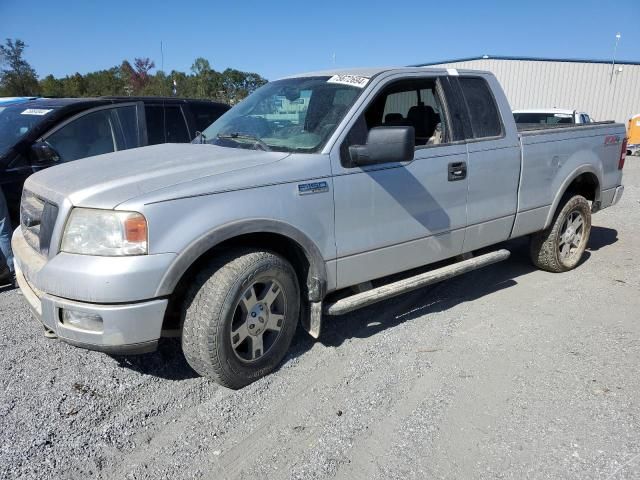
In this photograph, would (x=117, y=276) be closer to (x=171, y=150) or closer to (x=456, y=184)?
(x=171, y=150)

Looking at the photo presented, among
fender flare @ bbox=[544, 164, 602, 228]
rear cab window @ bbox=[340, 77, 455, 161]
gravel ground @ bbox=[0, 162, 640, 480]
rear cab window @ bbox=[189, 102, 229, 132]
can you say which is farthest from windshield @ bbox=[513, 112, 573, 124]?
gravel ground @ bbox=[0, 162, 640, 480]

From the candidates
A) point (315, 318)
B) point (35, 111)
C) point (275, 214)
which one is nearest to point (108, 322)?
point (275, 214)

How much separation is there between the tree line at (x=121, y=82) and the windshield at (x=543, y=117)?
23.7m

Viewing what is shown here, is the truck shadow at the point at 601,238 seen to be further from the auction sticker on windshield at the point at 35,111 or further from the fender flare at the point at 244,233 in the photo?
the auction sticker on windshield at the point at 35,111

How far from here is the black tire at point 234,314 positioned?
2.88 metres

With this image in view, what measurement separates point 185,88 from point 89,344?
46296 mm

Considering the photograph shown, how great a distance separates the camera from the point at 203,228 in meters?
2.78

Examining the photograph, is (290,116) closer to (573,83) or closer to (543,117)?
(543,117)

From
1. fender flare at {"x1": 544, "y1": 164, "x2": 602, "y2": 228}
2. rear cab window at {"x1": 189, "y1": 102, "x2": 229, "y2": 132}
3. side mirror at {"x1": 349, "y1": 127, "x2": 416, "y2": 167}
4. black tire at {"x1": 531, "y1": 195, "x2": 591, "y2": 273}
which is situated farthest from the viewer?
rear cab window at {"x1": 189, "y1": 102, "x2": 229, "y2": 132}

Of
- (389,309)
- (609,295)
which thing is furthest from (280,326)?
(609,295)

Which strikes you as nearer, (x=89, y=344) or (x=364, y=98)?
(x=89, y=344)

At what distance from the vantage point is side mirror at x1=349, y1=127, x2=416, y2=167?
3152 mm

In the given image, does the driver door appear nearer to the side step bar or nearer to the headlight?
the side step bar

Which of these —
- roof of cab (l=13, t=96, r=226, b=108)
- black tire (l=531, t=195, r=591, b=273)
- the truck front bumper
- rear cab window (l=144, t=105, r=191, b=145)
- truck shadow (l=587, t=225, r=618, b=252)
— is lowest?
truck shadow (l=587, t=225, r=618, b=252)
